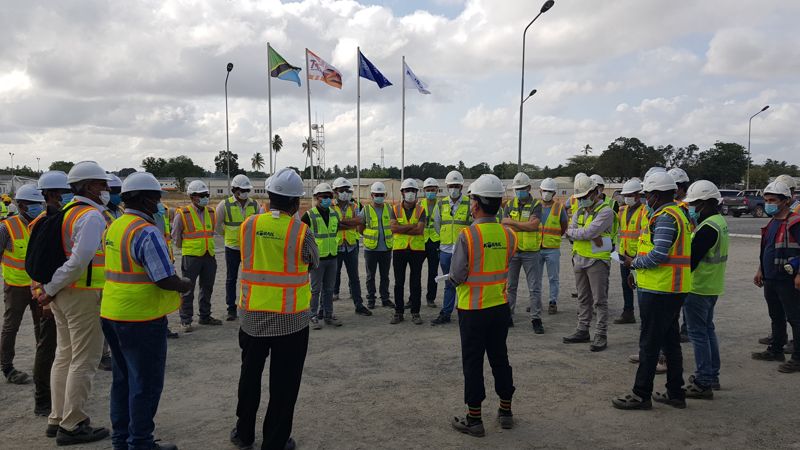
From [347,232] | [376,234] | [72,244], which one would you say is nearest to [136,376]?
[72,244]

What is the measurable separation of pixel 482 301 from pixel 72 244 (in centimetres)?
337

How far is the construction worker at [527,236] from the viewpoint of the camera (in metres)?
7.46

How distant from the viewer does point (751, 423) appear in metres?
4.43

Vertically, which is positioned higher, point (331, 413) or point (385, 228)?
point (385, 228)

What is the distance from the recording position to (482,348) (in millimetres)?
4324

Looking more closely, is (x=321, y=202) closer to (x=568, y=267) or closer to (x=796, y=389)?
(x=796, y=389)

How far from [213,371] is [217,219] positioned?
10.5 feet

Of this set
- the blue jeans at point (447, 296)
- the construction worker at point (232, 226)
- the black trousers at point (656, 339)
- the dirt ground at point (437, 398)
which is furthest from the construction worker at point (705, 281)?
the construction worker at point (232, 226)

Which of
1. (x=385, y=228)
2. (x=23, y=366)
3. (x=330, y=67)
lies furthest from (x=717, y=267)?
(x=330, y=67)

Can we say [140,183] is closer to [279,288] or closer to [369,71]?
[279,288]

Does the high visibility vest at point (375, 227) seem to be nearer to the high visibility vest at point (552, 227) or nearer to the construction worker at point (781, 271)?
the high visibility vest at point (552, 227)

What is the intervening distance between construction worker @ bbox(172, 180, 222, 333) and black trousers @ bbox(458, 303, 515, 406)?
4.80m

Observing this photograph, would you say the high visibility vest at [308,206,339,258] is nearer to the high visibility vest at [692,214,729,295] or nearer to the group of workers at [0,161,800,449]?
the group of workers at [0,161,800,449]

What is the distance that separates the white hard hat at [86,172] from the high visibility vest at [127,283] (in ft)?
2.71
